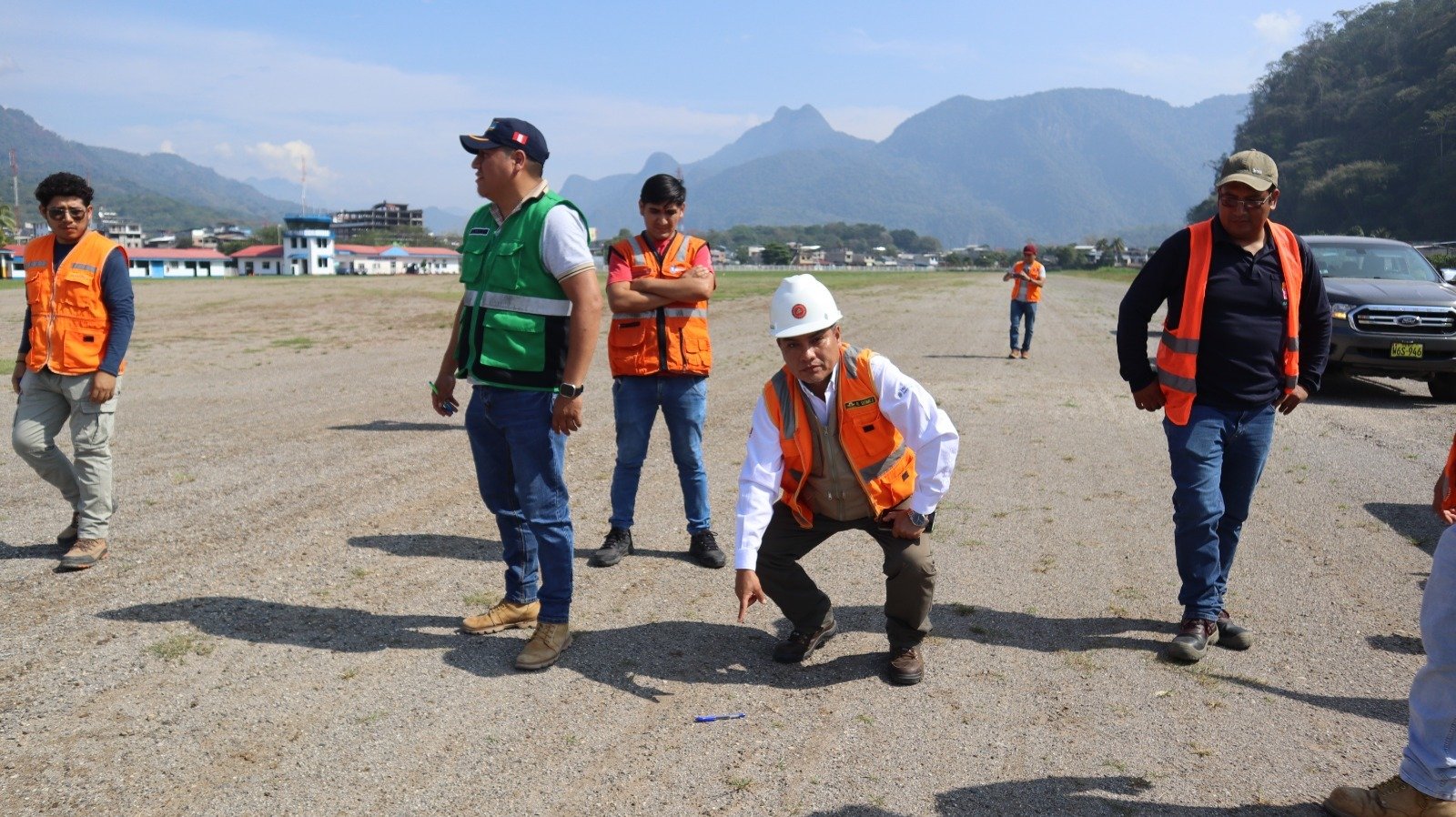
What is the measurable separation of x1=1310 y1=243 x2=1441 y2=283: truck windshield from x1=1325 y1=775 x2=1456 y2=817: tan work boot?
1191 centimetres

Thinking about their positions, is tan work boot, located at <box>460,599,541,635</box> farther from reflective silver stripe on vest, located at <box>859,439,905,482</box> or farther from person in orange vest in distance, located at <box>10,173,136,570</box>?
person in orange vest in distance, located at <box>10,173,136,570</box>

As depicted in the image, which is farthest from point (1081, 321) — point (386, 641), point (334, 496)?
point (386, 641)

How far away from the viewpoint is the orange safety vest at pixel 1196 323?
443 cm

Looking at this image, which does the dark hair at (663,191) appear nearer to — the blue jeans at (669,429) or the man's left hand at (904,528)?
the blue jeans at (669,429)

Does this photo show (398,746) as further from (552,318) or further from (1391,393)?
(1391,393)

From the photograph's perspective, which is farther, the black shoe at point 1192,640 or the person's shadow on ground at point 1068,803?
the black shoe at point 1192,640

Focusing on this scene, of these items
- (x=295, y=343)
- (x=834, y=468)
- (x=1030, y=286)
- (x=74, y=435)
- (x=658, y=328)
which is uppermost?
(x=1030, y=286)

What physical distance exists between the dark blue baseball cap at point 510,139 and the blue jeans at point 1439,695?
11.8 ft

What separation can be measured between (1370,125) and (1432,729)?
105 meters

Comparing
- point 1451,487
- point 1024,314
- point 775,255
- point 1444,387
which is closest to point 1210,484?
point 1451,487

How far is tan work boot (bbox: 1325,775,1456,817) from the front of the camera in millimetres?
3061

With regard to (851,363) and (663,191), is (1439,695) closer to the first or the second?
(851,363)

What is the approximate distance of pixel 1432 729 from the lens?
301 centimetres

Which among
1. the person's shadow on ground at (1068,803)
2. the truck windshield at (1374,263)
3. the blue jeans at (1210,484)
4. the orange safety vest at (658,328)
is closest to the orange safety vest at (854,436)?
the person's shadow on ground at (1068,803)
